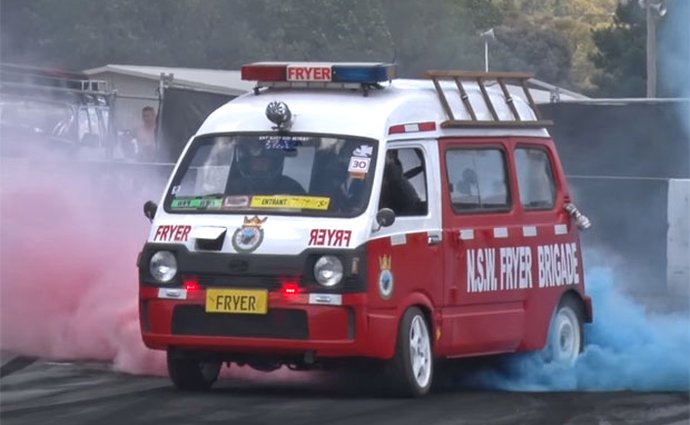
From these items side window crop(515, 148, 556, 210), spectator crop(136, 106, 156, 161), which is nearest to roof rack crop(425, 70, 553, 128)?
side window crop(515, 148, 556, 210)

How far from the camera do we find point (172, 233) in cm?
1079

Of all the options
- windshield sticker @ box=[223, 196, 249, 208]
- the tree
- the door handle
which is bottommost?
the door handle

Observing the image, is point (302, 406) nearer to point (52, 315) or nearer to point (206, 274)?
point (206, 274)

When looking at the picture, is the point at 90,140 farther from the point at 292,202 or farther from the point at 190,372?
the point at 292,202

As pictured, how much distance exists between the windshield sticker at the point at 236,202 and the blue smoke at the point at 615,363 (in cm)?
229

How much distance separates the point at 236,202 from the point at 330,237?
0.83 meters

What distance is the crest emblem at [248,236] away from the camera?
10.5m

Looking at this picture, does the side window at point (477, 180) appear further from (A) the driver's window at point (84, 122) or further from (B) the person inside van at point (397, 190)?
(A) the driver's window at point (84, 122)

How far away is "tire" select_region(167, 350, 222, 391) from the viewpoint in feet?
35.6

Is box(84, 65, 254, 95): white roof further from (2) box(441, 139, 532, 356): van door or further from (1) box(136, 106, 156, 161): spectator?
(2) box(441, 139, 532, 356): van door

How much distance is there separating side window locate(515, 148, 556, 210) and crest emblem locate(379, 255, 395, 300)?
2.01 meters

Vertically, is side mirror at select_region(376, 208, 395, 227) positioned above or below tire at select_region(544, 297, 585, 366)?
above

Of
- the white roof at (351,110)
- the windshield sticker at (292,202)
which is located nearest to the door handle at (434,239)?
the white roof at (351,110)

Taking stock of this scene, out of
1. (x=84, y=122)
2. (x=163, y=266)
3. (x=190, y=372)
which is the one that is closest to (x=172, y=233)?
(x=163, y=266)
